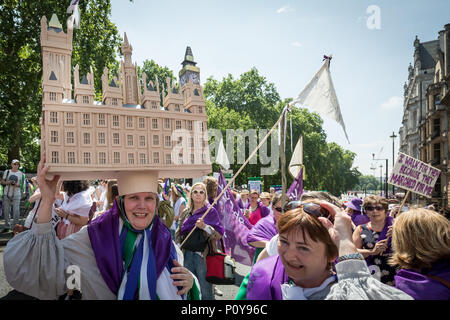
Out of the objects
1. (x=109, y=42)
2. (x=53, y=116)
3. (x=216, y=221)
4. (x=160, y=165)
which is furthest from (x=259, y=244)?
(x=109, y=42)

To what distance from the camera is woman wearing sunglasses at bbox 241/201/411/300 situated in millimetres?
1689

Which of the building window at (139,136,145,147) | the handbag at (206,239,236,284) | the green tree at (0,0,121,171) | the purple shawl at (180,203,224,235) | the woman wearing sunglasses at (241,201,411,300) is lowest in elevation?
the handbag at (206,239,236,284)

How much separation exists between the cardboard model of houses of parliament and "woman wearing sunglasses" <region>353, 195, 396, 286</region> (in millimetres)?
2524

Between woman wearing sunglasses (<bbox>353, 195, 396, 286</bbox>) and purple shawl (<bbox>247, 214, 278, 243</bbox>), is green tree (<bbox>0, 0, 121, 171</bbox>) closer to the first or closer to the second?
purple shawl (<bbox>247, 214, 278, 243</bbox>)

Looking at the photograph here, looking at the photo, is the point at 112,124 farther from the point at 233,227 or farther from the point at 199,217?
the point at 233,227

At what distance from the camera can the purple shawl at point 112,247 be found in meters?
2.00

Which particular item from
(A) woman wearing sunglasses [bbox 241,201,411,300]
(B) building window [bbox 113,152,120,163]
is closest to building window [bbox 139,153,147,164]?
(B) building window [bbox 113,152,120,163]

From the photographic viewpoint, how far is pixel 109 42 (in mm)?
17156

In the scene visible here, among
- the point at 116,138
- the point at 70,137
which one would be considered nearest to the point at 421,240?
the point at 116,138

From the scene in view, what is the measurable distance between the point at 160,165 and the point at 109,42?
1733cm

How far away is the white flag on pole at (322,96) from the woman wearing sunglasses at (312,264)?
1772 millimetres

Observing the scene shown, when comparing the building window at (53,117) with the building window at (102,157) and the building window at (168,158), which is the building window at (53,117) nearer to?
the building window at (102,157)

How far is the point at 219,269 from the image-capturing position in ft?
14.2
